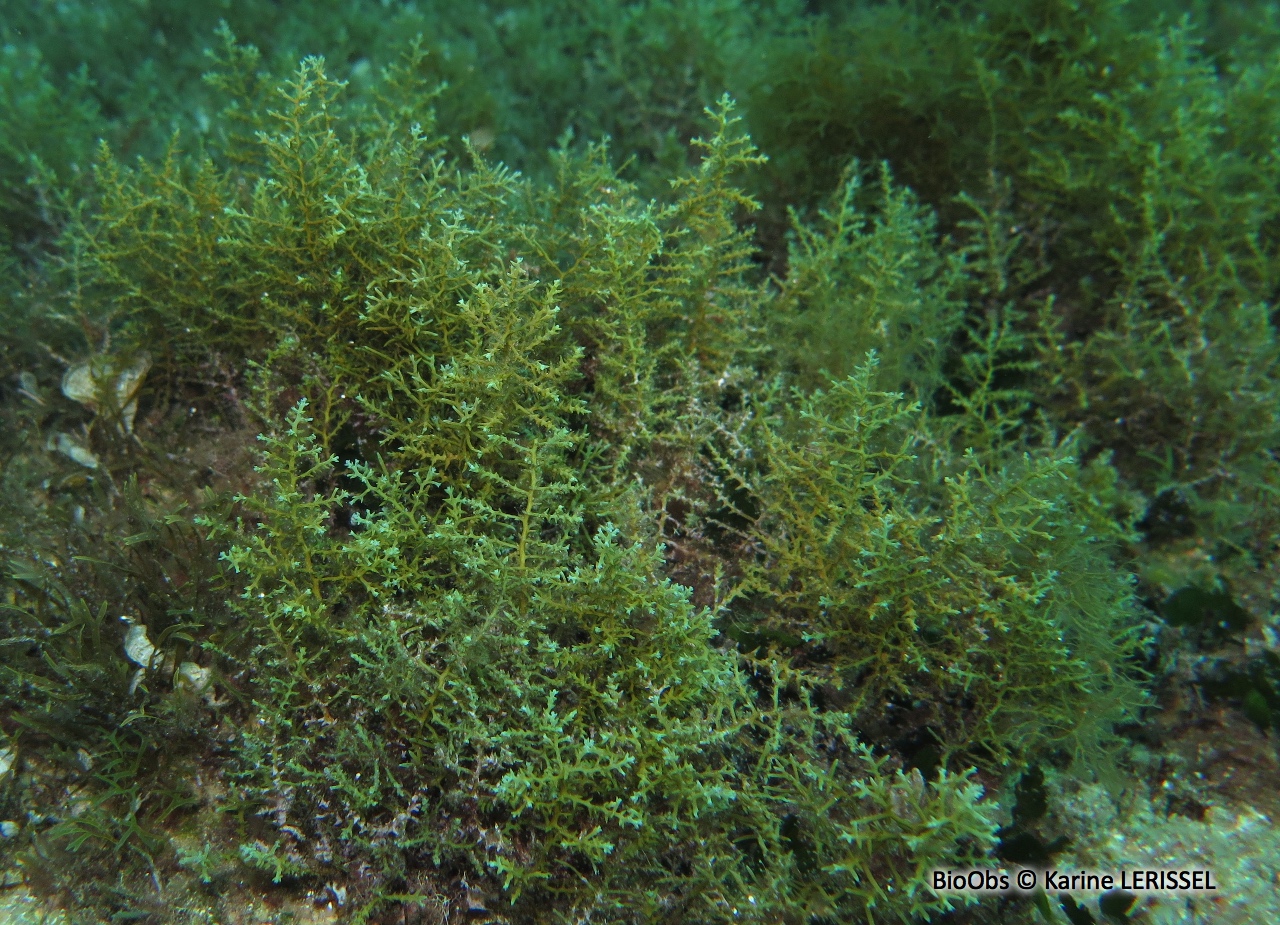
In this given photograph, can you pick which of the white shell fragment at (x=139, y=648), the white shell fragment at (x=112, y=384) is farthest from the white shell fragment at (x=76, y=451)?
the white shell fragment at (x=139, y=648)

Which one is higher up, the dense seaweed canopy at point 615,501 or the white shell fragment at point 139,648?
the dense seaweed canopy at point 615,501

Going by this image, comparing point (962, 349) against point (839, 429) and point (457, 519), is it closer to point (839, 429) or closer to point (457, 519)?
point (839, 429)

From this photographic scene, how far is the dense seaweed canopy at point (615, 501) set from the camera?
7.67ft

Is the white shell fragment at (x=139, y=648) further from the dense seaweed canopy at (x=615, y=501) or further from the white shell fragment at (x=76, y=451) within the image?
the white shell fragment at (x=76, y=451)

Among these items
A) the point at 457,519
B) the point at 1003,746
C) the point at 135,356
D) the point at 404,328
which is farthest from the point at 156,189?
the point at 1003,746

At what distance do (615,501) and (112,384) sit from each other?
2.45 meters

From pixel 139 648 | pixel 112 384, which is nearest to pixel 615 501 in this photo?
pixel 139 648

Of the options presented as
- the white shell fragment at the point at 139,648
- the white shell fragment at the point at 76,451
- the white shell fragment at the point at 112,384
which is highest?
the white shell fragment at the point at 112,384

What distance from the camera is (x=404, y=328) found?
275cm

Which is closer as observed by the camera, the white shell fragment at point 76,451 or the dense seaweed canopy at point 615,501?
the dense seaweed canopy at point 615,501

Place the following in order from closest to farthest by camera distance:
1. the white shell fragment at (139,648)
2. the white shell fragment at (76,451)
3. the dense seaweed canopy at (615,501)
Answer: the dense seaweed canopy at (615,501) → the white shell fragment at (139,648) → the white shell fragment at (76,451)

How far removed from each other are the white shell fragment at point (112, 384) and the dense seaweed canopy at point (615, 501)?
0.08ft

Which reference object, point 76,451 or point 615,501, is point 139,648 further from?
point 615,501

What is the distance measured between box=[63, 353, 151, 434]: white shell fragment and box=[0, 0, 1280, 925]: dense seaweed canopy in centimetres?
3
